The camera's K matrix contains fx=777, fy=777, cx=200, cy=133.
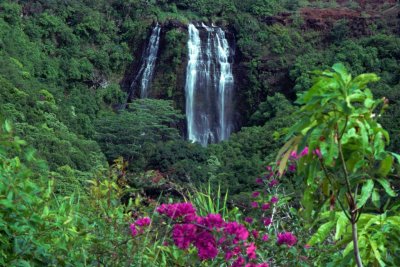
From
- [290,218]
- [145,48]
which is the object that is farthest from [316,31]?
[290,218]

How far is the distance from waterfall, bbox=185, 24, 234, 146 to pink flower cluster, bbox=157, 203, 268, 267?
20.2 metres

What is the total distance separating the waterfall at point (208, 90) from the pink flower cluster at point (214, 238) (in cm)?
2018

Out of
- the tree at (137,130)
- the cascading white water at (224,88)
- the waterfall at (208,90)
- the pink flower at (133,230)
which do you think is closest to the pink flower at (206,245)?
the pink flower at (133,230)

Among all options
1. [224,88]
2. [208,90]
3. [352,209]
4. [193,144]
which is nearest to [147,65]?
[208,90]

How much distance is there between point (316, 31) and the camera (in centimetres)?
2622

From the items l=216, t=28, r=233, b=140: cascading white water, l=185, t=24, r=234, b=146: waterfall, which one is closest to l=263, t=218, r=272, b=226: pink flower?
l=185, t=24, r=234, b=146: waterfall

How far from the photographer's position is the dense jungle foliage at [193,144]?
220 cm

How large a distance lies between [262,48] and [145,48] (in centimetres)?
382

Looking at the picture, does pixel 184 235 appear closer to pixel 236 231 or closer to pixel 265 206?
pixel 236 231

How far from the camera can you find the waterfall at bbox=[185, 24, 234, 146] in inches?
920

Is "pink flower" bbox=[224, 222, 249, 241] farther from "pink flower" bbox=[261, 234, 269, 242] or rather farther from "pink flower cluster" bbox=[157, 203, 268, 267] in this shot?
"pink flower" bbox=[261, 234, 269, 242]

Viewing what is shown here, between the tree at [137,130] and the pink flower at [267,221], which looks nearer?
the pink flower at [267,221]

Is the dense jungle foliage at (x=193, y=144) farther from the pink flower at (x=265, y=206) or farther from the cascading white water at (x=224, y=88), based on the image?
the cascading white water at (x=224, y=88)

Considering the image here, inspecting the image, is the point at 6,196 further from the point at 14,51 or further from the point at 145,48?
the point at 145,48
